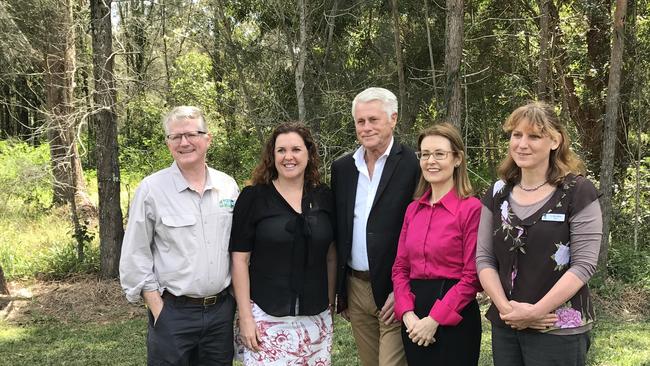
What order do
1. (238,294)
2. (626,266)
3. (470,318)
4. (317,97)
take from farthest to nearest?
(317,97)
(626,266)
(238,294)
(470,318)

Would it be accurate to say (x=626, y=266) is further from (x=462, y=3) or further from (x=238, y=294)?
(x=238, y=294)

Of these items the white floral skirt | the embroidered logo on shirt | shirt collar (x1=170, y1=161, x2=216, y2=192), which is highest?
shirt collar (x1=170, y1=161, x2=216, y2=192)

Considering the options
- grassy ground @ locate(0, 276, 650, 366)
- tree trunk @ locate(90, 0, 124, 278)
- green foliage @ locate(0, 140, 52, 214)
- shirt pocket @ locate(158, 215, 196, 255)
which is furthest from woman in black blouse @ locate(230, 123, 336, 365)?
green foliage @ locate(0, 140, 52, 214)

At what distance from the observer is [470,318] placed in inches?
104

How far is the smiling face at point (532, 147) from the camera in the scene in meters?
2.39

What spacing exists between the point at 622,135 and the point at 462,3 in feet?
15.7

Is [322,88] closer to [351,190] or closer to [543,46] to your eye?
[543,46]

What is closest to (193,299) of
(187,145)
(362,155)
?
(187,145)

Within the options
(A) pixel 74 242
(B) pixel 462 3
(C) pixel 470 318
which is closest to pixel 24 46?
(A) pixel 74 242

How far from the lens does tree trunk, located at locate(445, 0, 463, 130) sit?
22.8 feet

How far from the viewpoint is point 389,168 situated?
2.98 meters

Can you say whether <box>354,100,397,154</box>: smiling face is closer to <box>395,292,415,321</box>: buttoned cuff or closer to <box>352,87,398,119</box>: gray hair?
<box>352,87,398,119</box>: gray hair

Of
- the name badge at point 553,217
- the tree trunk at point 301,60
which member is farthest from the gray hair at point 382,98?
the tree trunk at point 301,60

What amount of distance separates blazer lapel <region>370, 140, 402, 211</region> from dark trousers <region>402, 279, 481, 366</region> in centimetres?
51
